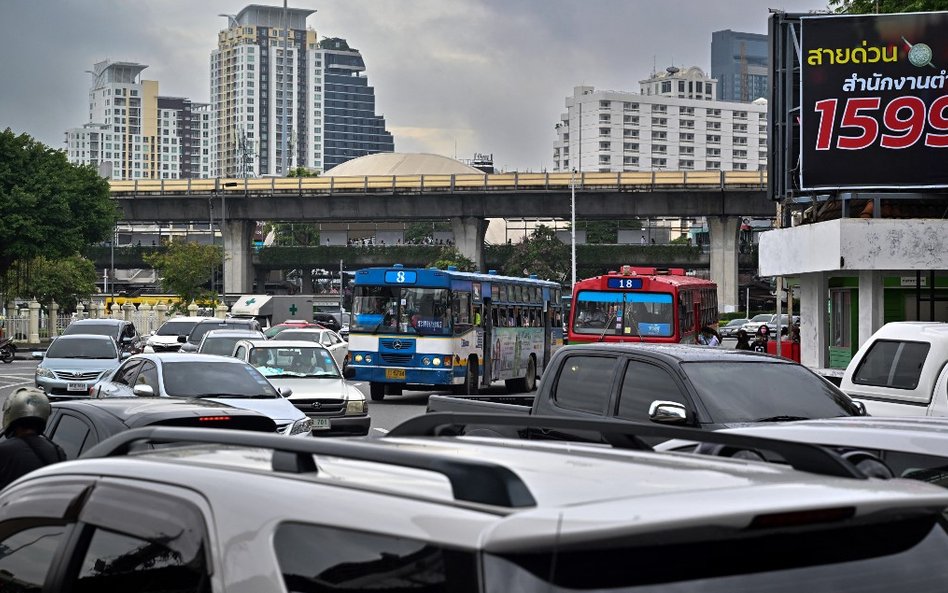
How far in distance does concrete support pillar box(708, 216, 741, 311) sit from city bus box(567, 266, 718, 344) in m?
54.6

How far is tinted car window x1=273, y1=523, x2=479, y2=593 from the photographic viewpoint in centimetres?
260

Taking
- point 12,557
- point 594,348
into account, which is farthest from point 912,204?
point 12,557

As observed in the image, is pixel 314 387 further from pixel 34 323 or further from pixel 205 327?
pixel 34 323

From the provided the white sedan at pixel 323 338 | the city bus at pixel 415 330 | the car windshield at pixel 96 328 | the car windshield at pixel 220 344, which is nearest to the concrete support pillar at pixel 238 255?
the car windshield at pixel 96 328

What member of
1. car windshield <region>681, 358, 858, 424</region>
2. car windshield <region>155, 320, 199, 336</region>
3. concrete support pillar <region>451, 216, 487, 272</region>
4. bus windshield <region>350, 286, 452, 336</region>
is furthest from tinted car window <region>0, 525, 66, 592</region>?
concrete support pillar <region>451, 216, 487, 272</region>

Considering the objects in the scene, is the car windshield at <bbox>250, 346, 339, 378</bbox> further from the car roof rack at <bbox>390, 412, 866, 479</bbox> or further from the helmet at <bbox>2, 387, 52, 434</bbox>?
the car roof rack at <bbox>390, 412, 866, 479</bbox>

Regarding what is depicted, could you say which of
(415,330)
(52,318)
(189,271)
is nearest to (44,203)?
(52,318)

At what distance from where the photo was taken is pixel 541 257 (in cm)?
11494

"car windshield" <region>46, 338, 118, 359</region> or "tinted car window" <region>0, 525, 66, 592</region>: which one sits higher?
"tinted car window" <region>0, 525, 66, 592</region>

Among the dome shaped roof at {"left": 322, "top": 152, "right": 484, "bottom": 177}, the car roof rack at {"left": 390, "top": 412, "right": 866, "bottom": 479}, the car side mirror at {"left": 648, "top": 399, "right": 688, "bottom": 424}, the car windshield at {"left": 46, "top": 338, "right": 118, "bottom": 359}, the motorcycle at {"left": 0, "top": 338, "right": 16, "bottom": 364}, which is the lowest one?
the motorcycle at {"left": 0, "top": 338, "right": 16, "bottom": 364}

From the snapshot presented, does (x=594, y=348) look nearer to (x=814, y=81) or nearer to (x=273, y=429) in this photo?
(x=273, y=429)

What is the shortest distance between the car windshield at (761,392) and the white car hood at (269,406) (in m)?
6.73

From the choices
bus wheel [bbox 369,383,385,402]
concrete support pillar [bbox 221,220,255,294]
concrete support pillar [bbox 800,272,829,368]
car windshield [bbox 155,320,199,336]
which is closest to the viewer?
bus wheel [bbox 369,383,385,402]

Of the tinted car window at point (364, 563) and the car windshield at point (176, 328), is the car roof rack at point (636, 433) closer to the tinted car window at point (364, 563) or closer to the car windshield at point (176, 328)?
the tinted car window at point (364, 563)
